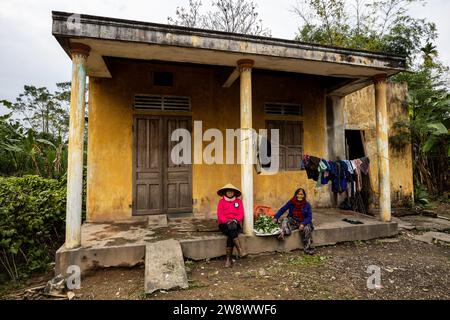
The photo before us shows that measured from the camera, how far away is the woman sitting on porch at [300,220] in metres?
4.65

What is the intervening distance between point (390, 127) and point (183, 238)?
6.86m

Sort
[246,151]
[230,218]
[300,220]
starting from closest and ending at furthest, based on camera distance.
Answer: [230,218], [246,151], [300,220]

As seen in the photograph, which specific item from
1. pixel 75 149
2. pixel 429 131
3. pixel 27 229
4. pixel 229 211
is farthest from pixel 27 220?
pixel 429 131

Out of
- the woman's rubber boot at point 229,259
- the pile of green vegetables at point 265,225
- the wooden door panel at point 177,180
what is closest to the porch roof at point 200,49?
the wooden door panel at point 177,180

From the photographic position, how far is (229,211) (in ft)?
14.5

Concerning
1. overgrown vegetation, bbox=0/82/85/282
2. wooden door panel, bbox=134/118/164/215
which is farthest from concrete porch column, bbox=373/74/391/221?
overgrown vegetation, bbox=0/82/85/282

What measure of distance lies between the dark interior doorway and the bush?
6.96 meters

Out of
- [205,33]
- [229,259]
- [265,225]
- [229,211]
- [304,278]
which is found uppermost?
[205,33]

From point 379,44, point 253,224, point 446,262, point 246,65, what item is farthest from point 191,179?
point 379,44

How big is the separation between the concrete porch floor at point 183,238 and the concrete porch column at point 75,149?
11.4 inches

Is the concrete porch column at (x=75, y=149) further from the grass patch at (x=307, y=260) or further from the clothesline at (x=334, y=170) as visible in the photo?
the clothesline at (x=334, y=170)

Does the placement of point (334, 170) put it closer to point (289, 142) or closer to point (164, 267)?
point (289, 142)

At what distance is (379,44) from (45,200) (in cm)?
1594
